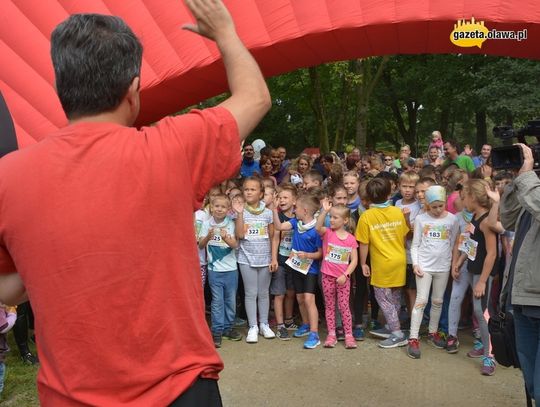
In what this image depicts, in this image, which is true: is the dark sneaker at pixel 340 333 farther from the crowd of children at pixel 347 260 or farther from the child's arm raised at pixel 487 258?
the child's arm raised at pixel 487 258

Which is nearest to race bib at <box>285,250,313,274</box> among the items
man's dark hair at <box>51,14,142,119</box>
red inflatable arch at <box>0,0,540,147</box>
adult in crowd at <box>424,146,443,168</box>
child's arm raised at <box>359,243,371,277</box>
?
child's arm raised at <box>359,243,371,277</box>

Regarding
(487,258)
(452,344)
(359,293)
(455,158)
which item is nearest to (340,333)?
(359,293)

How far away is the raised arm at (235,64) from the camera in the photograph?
145 cm

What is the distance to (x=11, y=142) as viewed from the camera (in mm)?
1813

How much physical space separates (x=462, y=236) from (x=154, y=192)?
4.17 m

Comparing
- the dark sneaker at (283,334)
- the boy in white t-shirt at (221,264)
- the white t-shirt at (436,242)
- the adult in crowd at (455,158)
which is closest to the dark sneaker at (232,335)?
the boy in white t-shirt at (221,264)

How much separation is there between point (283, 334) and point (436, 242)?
69.2 inches

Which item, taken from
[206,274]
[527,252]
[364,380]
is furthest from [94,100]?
[206,274]

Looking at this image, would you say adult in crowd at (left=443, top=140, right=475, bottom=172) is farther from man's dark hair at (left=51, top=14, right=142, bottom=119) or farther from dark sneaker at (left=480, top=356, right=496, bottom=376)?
man's dark hair at (left=51, top=14, right=142, bottom=119)

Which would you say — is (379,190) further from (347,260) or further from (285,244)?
(285,244)

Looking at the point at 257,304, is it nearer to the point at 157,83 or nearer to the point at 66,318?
the point at 157,83

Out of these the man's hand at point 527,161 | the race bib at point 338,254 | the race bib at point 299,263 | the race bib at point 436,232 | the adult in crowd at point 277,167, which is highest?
the man's hand at point 527,161

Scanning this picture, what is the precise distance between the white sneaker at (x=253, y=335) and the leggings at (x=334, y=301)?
74 cm

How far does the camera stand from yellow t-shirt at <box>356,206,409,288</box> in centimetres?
534
